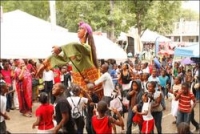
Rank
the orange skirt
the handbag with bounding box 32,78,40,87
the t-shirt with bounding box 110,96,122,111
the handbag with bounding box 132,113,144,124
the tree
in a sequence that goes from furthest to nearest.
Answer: the tree
the handbag with bounding box 32,78,40,87
the t-shirt with bounding box 110,96,122,111
the handbag with bounding box 132,113,144,124
the orange skirt

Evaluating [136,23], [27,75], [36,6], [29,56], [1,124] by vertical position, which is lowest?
[1,124]

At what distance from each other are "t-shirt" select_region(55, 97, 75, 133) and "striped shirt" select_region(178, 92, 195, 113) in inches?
106

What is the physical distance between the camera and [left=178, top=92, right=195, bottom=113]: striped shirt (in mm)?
6414

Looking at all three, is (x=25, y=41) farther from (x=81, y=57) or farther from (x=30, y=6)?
(x=30, y=6)

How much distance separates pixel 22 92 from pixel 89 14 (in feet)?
41.5

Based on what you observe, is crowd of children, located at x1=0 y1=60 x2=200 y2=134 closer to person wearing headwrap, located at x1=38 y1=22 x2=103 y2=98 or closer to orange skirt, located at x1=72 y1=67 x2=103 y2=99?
orange skirt, located at x1=72 y1=67 x2=103 y2=99

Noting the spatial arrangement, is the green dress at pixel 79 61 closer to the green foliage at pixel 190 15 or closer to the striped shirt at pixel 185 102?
the striped shirt at pixel 185 102

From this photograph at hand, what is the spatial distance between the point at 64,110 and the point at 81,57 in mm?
762

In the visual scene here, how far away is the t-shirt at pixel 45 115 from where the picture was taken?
15.9 ft

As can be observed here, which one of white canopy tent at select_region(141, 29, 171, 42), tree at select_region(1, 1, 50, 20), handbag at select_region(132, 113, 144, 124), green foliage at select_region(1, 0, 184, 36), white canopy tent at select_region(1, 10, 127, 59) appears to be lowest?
handbag at select_region(132, 113, 144, 124)

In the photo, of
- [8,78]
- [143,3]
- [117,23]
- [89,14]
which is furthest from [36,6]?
[8,78]

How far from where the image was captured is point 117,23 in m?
20.3

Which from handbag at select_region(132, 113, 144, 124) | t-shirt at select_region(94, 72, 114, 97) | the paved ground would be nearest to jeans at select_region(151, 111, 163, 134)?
handbag at select_region(132, 113, 144, 124)

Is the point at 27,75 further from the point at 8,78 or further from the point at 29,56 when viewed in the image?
the point at 29,56
